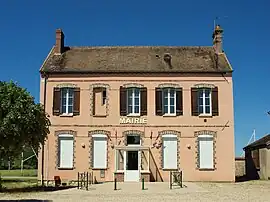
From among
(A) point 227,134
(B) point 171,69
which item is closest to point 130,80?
(B) point 171,69

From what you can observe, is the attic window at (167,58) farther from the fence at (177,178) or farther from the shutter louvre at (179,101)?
the fence at (177,178)

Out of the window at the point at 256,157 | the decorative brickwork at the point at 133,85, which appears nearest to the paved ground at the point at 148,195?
the decorative brickwork at the point at 133,85

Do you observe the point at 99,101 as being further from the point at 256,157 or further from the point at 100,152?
the point at 256,157

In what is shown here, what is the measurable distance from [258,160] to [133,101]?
10.9m

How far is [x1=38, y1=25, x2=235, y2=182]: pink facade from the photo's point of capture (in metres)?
27.8

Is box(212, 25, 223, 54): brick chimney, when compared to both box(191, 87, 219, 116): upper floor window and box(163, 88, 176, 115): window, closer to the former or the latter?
box(191, 87, 219, 116): upper floor window

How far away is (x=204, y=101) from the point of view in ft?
93.6

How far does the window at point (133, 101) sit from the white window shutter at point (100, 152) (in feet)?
8.12

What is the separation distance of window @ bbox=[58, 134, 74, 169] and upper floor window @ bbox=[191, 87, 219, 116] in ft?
26.2

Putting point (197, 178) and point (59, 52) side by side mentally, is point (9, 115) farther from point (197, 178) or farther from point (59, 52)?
point (197, 178)

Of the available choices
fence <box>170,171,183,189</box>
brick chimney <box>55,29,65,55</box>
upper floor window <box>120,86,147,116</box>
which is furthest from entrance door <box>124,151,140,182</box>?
brick chimney <box>55,29,65,55</box>

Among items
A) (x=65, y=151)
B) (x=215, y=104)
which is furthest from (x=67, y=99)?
(x=215, y=104)

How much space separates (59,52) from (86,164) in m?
8.01

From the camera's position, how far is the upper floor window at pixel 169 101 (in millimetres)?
28297
